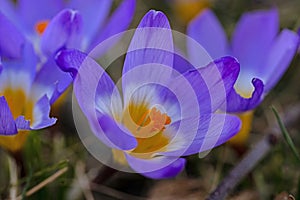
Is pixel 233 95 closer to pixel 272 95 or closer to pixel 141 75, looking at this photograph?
pixel 141 75

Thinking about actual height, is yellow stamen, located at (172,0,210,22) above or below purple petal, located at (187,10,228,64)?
below

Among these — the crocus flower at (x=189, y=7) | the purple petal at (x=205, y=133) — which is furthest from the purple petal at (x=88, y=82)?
the crocus flower at (x=189, y=7)

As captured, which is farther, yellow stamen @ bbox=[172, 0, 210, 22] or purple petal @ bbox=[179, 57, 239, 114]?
yellow stamen @ bbox=[172, 0, 210, 22]

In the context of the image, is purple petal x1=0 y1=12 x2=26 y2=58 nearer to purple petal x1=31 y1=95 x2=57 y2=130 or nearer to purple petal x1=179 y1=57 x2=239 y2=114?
purple petal x1=31 y1=95 x2=57 y2=130

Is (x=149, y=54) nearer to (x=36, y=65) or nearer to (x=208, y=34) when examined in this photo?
(x=36, y=65)

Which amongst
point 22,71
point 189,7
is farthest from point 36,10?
point 189,7

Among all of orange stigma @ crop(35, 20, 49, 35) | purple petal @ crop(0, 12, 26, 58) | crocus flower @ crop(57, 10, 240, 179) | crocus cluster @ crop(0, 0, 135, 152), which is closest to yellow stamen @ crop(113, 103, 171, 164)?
crocus flower @ crop(57, 10, 240, 179)

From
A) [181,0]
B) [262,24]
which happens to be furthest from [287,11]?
[262,24]
